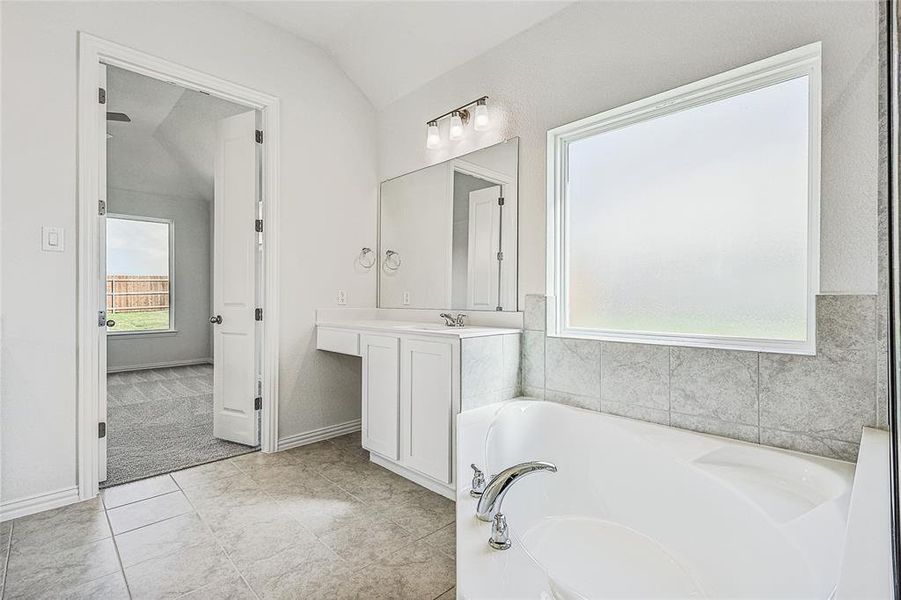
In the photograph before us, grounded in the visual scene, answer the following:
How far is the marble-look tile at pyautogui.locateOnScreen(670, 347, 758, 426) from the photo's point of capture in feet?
5.62

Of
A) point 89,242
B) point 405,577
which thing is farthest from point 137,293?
point 405,577

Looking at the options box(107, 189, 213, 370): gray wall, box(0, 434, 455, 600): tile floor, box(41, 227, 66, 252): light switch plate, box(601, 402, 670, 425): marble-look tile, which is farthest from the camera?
box(107, 189, 213, 370): gray wall

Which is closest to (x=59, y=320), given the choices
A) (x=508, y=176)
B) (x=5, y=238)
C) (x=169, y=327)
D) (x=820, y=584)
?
(x=5, y=238)

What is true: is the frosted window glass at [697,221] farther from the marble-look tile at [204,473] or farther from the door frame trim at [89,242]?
the door frame trim at [89,242]

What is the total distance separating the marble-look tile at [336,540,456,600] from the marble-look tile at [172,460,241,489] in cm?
131

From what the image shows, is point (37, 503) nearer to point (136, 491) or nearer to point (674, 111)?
point (136, 491)

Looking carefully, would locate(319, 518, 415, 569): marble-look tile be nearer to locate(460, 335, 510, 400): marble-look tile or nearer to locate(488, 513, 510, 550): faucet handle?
locate(460, 335, 510, 400): marble-look tile

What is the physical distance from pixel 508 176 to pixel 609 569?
2033 mm

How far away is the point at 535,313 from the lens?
2.46 m

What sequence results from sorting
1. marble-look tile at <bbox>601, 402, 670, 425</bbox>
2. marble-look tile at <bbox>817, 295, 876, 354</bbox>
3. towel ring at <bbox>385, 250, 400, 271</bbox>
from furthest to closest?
towel ring at <bbox>385, 250, 400, 271</bbox>, marble-look tile at <bbox>601, 402, 670, 425</bbox>, marble-look tile at <bbox>817, 295, 876, 354</bbox>

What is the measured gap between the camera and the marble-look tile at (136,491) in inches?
86.2

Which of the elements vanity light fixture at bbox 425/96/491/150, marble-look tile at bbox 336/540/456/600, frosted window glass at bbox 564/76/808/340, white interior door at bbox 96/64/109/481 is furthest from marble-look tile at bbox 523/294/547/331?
white interior door at bbox 96/64/109/481

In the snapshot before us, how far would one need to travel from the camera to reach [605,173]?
235 centimetres

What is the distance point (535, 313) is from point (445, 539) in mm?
1232
